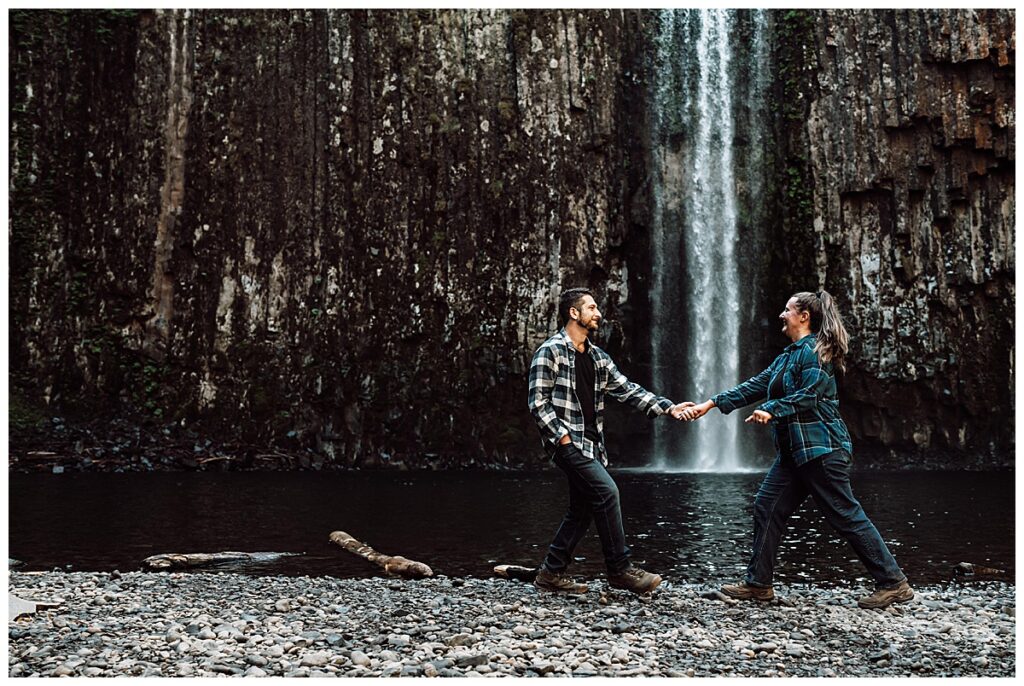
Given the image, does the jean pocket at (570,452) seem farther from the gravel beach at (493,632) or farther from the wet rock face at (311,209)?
the wet rock face at (311,209)

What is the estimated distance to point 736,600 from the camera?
5910mm

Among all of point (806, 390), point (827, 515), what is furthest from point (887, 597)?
point (806, 390)

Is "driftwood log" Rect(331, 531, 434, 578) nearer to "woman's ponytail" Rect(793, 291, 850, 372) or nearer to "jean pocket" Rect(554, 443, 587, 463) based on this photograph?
"jean pocket" Rect(554, 443, 587, 463)

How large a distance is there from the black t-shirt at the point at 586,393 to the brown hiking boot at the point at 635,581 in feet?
3.03

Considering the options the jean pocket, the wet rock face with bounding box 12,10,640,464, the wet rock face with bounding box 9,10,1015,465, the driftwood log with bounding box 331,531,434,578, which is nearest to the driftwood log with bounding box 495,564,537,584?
the driftwood log with bounding box 331,531,434,578

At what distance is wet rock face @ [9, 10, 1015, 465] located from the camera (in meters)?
21.7

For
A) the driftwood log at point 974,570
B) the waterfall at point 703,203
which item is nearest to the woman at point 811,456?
the driftwood log at point 974,570

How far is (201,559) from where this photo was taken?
7.95 meters

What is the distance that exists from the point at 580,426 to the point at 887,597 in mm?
2189

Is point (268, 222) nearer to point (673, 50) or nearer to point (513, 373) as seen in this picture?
point (513, 373)

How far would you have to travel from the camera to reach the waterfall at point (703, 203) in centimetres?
2214

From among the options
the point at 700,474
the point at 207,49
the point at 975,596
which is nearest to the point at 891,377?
the point at 700,474

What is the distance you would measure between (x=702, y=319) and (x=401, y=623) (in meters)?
18.0

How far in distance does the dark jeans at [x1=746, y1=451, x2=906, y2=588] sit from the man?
727 millimetres
